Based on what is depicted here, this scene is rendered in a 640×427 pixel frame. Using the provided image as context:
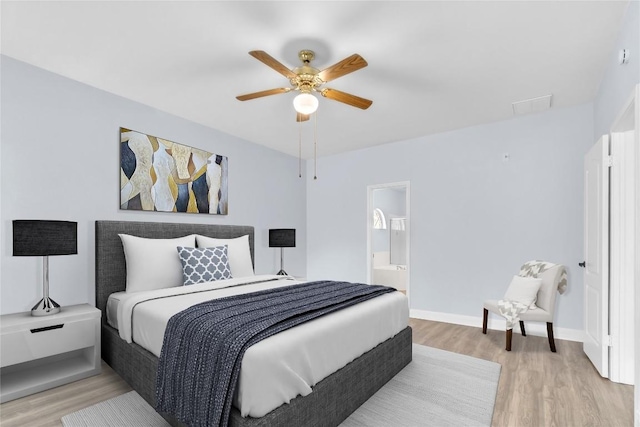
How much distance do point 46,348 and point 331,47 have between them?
122 inches

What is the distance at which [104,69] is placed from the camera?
114 inches

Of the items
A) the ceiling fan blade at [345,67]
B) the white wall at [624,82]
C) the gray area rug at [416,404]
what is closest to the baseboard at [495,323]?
the gray area rug at [416,404]

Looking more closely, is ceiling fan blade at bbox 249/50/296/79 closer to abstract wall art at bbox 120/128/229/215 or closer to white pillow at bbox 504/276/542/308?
abstract wall art at bbox 120/128/229/215

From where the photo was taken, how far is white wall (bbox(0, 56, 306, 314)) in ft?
8.92

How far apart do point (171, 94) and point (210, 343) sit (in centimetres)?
266

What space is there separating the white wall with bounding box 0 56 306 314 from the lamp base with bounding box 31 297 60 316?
299 millimetres

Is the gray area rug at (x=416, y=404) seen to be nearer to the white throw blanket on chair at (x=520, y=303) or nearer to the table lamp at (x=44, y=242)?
the white throw blanket on chair at (x=520, y=303)

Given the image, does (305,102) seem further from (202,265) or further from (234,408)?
(234,408)

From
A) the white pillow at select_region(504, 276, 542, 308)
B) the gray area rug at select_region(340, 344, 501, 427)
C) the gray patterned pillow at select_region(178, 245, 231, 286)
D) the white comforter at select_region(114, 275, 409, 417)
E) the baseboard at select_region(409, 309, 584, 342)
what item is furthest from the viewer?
the baseboard at select_region(409, 309, 584, 342)

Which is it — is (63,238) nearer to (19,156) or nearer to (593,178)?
(19,156)

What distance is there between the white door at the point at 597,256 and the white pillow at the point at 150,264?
3.74 metres

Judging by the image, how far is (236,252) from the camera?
156 inches

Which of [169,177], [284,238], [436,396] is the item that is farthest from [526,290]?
[169,177]

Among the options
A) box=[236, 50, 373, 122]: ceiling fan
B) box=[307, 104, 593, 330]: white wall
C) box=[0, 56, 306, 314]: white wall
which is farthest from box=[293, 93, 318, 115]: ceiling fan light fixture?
box=[307, 104, 593, 330]: white wall
